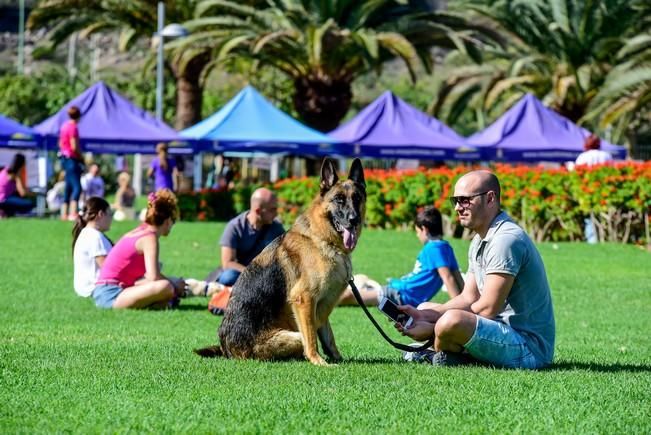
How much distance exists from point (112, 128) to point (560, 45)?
1589cm

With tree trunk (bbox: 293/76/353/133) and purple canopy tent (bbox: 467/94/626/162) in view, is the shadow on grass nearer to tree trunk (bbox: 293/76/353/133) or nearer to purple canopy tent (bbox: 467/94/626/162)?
purple canopy tent (bbox: 467/94/626/162)

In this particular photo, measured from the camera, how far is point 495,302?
299 inches

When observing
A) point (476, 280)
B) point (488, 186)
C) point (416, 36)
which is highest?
point (416, 36)

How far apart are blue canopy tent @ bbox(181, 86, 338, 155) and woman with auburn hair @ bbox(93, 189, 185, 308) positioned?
17384 mm

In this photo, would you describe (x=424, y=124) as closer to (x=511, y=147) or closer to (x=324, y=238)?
(x=511, y=147)

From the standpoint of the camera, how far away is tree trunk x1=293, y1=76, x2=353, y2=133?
117ft

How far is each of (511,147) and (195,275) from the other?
58.9 feet

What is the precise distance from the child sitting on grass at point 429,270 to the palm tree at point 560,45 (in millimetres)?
24940

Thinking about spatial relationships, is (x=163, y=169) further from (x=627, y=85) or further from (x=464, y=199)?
(x=464, y=199)

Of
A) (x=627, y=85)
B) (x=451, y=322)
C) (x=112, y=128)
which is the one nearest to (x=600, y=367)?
(x=451, y=322)

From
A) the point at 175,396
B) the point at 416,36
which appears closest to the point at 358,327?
the point at 175,396

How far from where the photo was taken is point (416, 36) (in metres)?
35.2

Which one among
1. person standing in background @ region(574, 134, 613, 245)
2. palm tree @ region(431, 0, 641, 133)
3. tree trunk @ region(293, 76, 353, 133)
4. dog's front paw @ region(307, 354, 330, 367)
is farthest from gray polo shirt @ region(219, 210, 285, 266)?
palm tree @ region(431, 0, 641, 133)

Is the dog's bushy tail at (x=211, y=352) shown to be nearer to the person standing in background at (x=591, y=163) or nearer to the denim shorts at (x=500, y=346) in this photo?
the denim shorts at (x=500, y=346)
